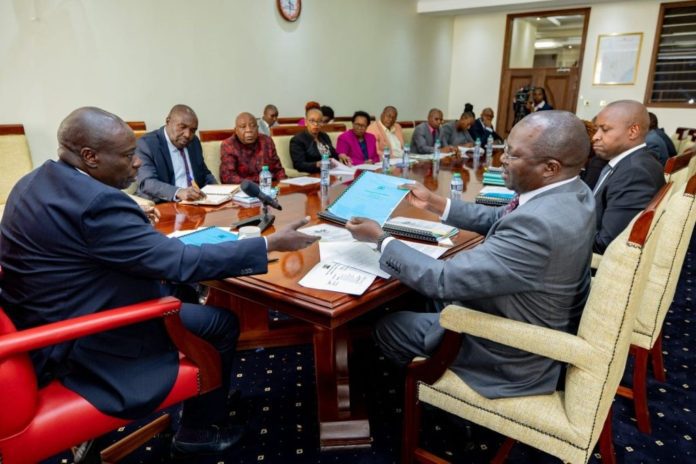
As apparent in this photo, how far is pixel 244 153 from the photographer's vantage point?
3084 millimetres

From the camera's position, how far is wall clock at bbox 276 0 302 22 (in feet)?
17.4

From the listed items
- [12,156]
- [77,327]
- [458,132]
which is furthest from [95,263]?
[458,132]

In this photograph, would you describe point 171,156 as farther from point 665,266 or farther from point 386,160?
point 665,266

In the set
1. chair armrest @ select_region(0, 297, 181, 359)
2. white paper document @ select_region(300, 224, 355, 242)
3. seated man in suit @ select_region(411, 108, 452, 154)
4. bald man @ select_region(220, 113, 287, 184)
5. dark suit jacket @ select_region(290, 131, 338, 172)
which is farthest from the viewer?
seated man in suit @ select_region(411, 108, 452, 154)

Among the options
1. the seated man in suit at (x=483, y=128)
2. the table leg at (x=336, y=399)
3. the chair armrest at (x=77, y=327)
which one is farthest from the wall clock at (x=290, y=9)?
the chair armrest at (x=77, y=327)

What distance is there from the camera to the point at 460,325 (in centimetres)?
109

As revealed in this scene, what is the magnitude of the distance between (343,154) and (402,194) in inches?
106

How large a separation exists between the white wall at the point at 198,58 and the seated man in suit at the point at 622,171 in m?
3.83

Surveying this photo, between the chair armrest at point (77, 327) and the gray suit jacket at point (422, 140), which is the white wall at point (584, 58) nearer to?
the gray suit jacket at point (422, 140)

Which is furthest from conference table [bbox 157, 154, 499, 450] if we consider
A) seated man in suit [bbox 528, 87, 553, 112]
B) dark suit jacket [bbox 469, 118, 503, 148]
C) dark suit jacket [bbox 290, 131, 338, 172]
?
seated man in suit [bbox 528, 87, 553, 112]

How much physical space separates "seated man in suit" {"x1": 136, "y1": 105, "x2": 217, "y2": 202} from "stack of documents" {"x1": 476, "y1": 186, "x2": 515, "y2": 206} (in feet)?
4.89

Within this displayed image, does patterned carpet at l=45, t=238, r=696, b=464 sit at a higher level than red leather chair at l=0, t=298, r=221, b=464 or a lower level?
lower

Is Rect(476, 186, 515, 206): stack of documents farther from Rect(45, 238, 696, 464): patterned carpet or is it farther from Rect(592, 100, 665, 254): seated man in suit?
Rect(45, 238, 696, 464): patterned carpet

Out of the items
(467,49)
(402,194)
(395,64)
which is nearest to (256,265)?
(402,194)
